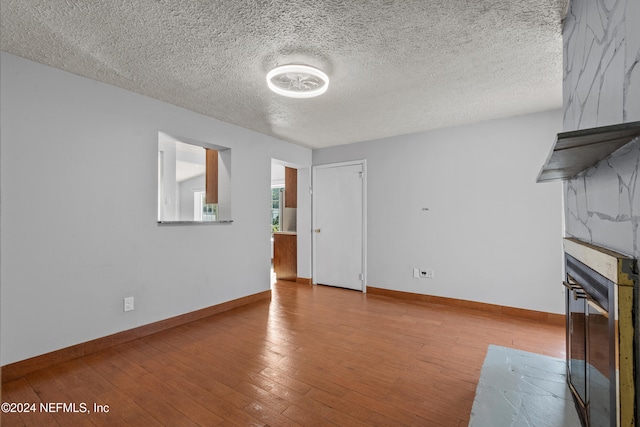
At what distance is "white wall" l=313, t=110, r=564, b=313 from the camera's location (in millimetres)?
3385

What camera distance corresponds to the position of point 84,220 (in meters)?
2.55

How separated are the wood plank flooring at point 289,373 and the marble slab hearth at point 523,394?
144 mm

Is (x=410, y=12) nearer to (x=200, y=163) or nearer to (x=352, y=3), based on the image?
(x=352, y=3)

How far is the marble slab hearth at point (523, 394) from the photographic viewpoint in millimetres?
1563

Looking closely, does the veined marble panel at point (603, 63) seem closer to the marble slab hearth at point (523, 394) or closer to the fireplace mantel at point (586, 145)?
the fireplace mantel at point (586, 145)

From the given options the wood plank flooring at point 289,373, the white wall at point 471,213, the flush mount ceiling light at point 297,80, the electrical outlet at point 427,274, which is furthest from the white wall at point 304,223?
the flush mount ceiling light at point 297,80

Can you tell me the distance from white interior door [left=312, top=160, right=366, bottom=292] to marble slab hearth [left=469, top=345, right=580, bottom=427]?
2663mm

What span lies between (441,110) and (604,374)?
9.49ft

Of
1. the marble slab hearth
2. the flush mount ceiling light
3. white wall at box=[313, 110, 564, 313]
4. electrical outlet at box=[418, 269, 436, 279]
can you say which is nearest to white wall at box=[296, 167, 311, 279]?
white wall at box=[313, 110, 564, 313]

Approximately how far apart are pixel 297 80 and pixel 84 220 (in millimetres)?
2152

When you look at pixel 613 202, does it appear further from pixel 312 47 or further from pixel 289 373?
pixel 289 373

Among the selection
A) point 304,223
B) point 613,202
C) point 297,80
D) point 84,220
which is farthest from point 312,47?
point 304,223

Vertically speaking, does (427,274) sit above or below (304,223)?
below

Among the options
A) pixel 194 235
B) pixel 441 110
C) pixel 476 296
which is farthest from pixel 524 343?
pixel 194 235
